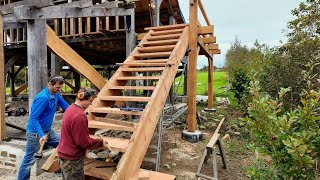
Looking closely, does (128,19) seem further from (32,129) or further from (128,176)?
(128,176)

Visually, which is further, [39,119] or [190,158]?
[190,158]

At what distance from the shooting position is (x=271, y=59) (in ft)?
27.0

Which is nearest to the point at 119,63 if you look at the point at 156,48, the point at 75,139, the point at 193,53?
the point at 156,48

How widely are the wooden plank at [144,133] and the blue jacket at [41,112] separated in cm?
141

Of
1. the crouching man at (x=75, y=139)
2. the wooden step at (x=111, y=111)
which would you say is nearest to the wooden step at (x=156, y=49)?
the wooden step at (x=111, y=111)

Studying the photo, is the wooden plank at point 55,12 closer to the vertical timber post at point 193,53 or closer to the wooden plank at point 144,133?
the vertical timber post at point 193,53

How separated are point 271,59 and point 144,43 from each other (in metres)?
5.30

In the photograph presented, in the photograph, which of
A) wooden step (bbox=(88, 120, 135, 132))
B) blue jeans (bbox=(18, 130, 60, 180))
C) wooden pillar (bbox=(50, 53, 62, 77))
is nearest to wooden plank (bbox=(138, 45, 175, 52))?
wooden step (bbox=(88, 120, 135, 132))

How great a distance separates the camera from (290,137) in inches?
74.1

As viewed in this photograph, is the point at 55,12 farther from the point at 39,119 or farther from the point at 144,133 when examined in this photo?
the point at 144,133

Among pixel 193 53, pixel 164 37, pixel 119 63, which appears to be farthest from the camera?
pixel 193 53

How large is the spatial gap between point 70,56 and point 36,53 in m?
0.89

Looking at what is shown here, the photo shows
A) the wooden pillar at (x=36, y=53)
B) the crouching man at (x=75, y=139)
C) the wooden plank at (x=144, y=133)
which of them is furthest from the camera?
the wooden pillar at (x=36, y=53)

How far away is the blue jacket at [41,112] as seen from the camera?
3.23m
